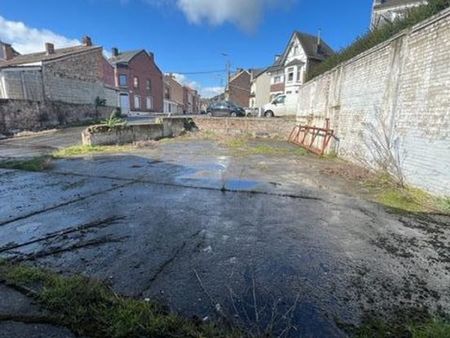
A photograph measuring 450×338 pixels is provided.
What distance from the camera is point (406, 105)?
636cm

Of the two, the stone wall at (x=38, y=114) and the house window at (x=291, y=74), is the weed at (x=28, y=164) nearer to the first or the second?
the stone wall at (x=38, y=114)

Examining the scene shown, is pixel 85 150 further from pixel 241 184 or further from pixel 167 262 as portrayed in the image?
pixel 167 262

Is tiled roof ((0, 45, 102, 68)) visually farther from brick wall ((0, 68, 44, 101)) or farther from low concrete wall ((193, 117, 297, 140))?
low concrete wall ((193, 117, 297, 140))

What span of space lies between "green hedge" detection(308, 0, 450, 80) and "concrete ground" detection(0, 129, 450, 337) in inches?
174

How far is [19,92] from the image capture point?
62.1 feet

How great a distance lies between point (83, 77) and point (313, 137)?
65.7 feet

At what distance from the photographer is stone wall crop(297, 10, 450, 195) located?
5234mm

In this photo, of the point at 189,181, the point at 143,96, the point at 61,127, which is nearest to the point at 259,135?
the point at 189,181

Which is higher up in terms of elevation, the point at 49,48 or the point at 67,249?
the point at 49,48

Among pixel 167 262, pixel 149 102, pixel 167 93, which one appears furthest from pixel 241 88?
pixel 167 262

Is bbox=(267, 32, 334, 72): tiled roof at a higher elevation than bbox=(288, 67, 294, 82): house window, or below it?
higher

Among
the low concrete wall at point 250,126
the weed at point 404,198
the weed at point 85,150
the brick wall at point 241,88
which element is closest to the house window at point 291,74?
the low concrete wall at point 250,126

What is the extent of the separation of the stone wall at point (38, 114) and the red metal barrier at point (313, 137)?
16236mm

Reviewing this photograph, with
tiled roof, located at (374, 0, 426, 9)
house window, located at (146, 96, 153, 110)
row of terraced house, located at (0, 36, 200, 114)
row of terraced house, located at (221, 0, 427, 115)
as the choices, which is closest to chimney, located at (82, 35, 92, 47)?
row of terraced house, located at (0, 36, 200, 114)
